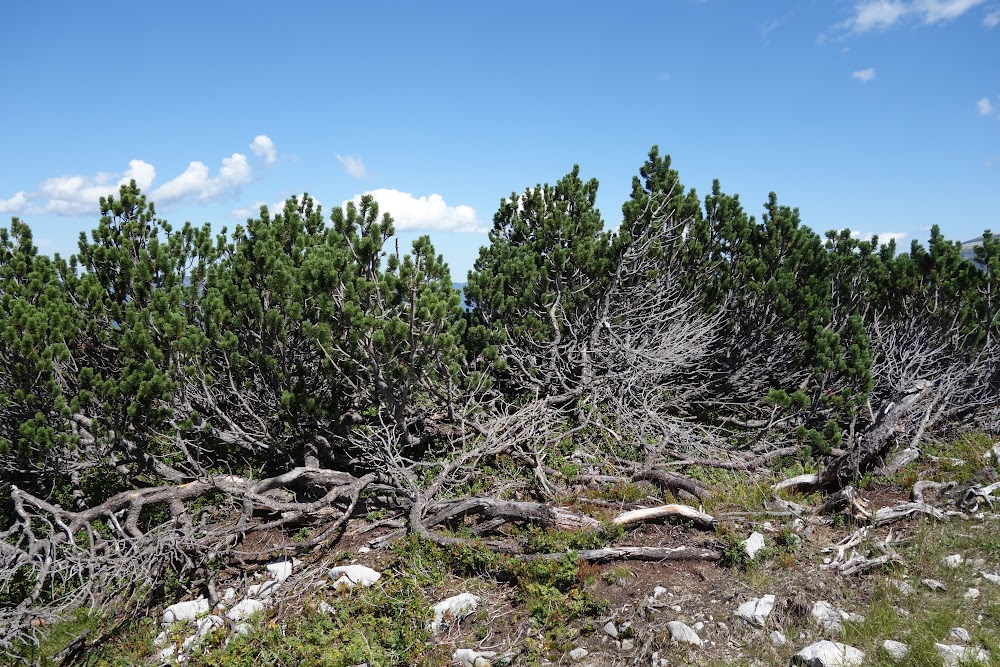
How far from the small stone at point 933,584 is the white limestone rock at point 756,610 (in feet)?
3.39

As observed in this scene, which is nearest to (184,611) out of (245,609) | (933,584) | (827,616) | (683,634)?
(245,609)

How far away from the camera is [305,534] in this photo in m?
6.36

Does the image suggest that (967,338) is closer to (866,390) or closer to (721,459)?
(866,390)

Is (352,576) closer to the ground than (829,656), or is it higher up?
higher up

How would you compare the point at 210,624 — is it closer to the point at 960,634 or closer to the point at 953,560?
the point at 960,634

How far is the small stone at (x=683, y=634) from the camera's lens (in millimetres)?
4023

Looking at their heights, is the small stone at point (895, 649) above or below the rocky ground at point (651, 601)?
below

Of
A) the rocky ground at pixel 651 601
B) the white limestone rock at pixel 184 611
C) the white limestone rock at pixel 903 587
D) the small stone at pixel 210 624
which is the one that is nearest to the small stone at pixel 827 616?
the rocky ground at pixel 651 601

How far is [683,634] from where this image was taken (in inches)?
160

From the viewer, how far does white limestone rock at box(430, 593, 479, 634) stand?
4.62 meters

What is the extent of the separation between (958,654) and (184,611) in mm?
5404

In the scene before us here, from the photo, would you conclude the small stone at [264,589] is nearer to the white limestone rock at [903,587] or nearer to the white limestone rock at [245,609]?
the white limestone rock at [245,609]

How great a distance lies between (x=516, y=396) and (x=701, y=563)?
12.9ft

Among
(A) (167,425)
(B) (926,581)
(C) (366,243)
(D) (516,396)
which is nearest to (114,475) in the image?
(A) (167,425)
